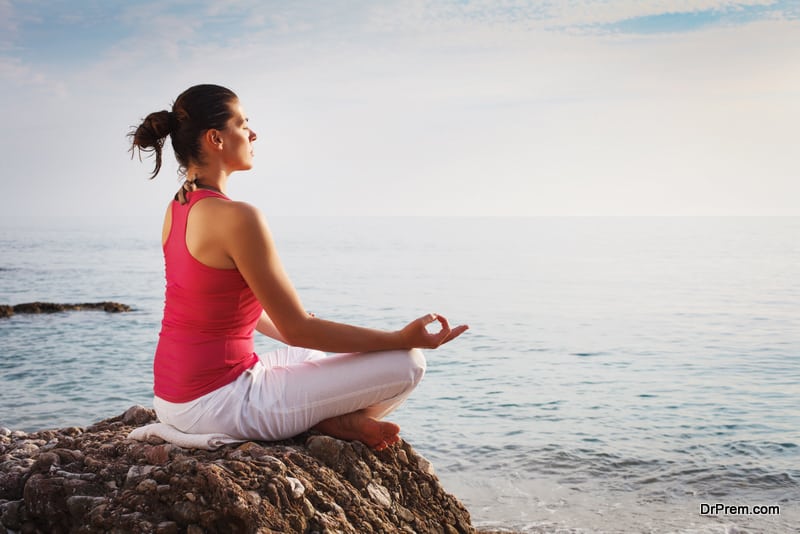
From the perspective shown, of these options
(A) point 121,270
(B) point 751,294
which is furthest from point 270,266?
(A) point 121,270

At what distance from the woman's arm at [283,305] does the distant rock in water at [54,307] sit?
18770 mm

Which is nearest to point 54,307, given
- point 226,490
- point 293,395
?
point 293,395

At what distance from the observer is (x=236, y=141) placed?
12.1 feet

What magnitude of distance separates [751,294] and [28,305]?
2113cm

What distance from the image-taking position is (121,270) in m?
34.3

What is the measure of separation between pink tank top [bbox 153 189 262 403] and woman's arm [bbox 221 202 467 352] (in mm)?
156

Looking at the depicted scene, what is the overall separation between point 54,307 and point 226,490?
19772mm

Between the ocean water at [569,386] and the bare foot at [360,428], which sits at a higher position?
the bare foot at [360,428]

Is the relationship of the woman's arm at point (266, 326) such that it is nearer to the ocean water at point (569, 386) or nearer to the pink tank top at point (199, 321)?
the pink tank top at point (199, 321)

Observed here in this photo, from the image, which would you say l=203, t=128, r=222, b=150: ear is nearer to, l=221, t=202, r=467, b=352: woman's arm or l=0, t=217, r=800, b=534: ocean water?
l=221, t=202, r=467, b=352: woman's arm

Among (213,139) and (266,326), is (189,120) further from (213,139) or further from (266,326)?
(266,326)

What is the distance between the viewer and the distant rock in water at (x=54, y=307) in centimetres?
2034
